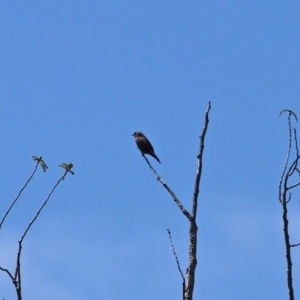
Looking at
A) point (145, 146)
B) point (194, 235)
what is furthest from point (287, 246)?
point (145, 146)

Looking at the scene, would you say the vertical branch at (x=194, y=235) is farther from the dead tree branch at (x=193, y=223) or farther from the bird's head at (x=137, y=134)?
the bird's head at (x=137, y=134)

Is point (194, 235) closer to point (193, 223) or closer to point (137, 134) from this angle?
point (193, 223)

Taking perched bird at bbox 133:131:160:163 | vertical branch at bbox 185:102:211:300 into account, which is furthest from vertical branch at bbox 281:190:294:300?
perched bird at bbox 133:131:160:163

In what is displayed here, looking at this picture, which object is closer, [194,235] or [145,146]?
[194,235]

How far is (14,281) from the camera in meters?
4.37

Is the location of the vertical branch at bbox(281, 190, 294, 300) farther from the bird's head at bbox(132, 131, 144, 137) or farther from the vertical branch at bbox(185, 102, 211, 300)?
the bird's head at bbox(132, 131, 144, 137)

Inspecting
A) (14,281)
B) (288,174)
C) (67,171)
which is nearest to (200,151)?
(288,174)

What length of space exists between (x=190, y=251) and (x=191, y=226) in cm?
23

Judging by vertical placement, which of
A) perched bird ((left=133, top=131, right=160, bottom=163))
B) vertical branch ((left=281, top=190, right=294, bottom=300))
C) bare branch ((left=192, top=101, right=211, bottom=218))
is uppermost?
perched bird ((left=133, top=131, right=160, bottom=163))

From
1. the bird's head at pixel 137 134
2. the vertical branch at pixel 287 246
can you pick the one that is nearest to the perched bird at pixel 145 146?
the bird's head at pixel 137 134

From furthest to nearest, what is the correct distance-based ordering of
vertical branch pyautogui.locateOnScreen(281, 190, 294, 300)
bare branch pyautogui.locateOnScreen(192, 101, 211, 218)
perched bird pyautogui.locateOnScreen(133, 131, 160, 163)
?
perched bird pyautogui.locateOnScreen(133, 131, 160, 163) < bare branch pyautogui.locateOnScreen(192, 101, 211, 218) < vertical branch pyautogui.locateOnScreen(281, 190, 294, 300)

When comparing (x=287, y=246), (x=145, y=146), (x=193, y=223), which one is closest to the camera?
(x=287, y=246)

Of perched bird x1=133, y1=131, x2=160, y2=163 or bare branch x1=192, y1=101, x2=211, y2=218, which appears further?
perched bird x1=133, y1=131, x2=160, y2=163

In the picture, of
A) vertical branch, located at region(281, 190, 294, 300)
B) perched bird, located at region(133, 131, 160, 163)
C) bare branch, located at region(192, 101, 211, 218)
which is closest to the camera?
vertical branch, located at region(281, 190, 294, 300)
